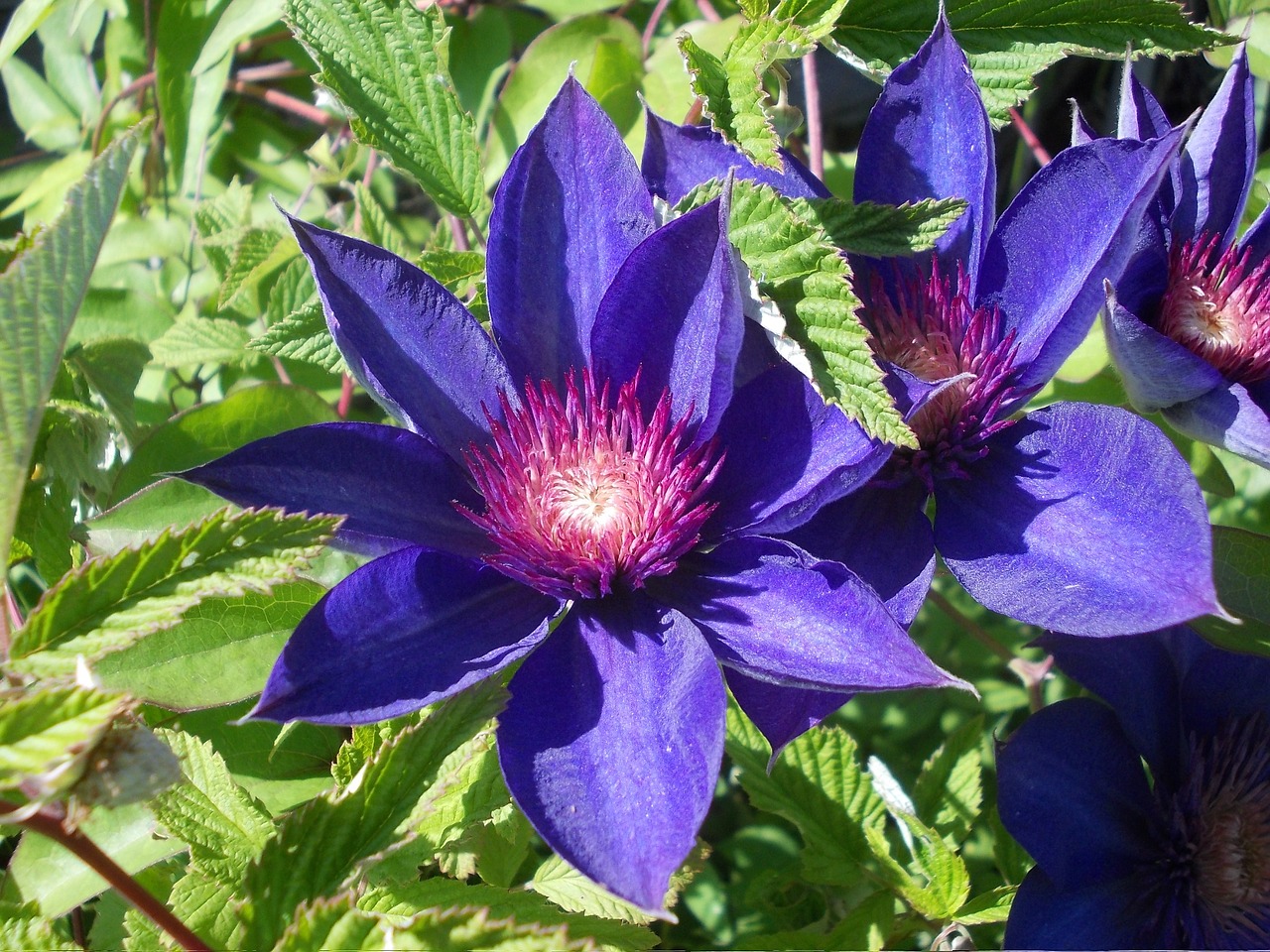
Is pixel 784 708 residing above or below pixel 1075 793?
above

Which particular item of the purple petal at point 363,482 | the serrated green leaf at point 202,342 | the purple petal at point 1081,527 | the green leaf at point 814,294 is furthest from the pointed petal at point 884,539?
the serrated green leaf at point 202,342

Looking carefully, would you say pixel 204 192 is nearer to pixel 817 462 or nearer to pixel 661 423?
pixel 661 423

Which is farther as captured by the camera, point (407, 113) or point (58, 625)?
point (407, 113)

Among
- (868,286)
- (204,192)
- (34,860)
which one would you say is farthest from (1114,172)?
(204,192)

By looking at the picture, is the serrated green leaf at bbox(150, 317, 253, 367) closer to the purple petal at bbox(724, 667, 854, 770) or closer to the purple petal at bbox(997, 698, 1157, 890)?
the purple petal at bbox(724, 667, 854, 770)

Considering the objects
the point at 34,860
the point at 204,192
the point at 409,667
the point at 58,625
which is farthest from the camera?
the point at 204,192

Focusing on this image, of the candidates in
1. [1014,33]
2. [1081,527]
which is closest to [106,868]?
[1081,527]

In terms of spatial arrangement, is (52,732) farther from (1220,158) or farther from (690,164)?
(1220,158)
